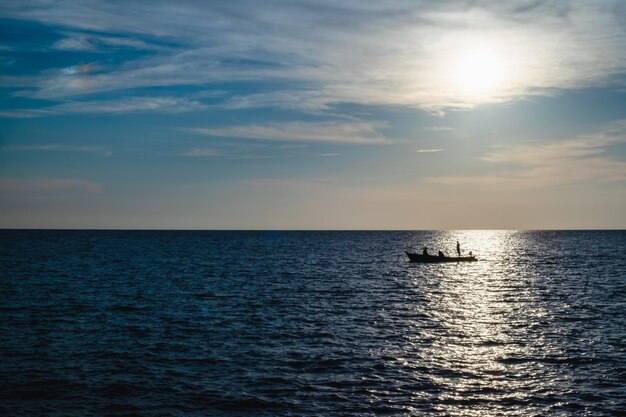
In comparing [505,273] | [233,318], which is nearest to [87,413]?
[233,318]

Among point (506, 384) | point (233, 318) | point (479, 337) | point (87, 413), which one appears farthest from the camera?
point (233, 318)

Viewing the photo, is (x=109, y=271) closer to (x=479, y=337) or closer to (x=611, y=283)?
(x=479, y=337)

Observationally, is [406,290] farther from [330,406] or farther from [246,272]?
[330,406]

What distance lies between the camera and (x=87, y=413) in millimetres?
20906

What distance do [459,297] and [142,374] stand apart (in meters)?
37.8

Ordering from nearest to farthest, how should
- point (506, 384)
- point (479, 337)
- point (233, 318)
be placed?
point (506, 384)
point (479, 337)
point (233, 318)

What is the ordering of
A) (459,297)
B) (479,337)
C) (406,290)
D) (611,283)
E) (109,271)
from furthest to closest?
(109,271) < (611,283) < (406,290) < (459,297) < (479,337)

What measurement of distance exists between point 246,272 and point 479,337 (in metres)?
50.8

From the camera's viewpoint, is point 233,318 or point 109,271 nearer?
point 233,318

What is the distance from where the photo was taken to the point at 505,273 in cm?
8550

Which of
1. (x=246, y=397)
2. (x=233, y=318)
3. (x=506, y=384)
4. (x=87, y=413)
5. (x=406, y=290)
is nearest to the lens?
(x=87, y=413)

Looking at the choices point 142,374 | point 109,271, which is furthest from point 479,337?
point 109,271

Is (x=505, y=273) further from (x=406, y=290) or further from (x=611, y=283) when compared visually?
(x=406, y=290)

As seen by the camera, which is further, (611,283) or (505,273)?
(505,273)
